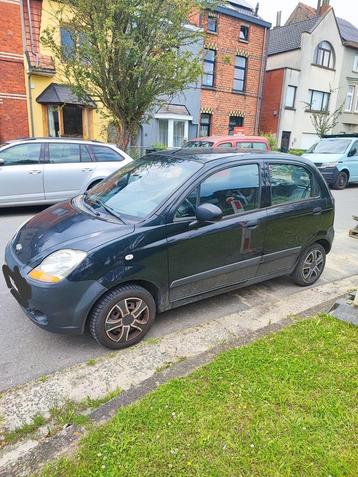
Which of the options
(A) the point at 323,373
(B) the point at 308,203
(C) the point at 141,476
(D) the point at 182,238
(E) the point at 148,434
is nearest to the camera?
(C) the point at 141,476

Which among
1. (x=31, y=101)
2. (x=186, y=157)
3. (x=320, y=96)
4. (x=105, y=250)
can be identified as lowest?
(x=105, y=250)

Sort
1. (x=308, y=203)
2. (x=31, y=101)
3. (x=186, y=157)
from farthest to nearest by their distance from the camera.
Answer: (x=31, y=101), (x=308, y=203), (x=186, y=157)

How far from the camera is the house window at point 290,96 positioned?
79.9 ft

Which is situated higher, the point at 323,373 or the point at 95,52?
the point at 95,52

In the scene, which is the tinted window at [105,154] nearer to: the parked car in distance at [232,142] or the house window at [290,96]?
the parked car in distance at [232,142]

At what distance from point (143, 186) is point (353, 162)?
12301 millimetres

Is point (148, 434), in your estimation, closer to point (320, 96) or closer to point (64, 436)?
point (64, 436)

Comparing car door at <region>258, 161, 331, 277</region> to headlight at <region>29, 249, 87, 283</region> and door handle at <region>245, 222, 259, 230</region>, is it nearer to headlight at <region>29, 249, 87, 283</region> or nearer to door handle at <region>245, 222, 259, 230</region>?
door handle at <region>245, 222, 259, 230</region>

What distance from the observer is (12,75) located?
14.7 metres

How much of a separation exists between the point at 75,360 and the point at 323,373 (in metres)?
1.98

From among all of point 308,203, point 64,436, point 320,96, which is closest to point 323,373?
point 64,436

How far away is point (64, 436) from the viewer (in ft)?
7.02

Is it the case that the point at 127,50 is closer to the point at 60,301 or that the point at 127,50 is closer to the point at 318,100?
the point at 60,301

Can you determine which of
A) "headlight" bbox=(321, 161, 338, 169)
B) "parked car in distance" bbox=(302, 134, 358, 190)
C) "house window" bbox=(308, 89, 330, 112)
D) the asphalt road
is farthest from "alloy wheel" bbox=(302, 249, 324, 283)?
"house window" bbox=(308, 89, 330, 112)
